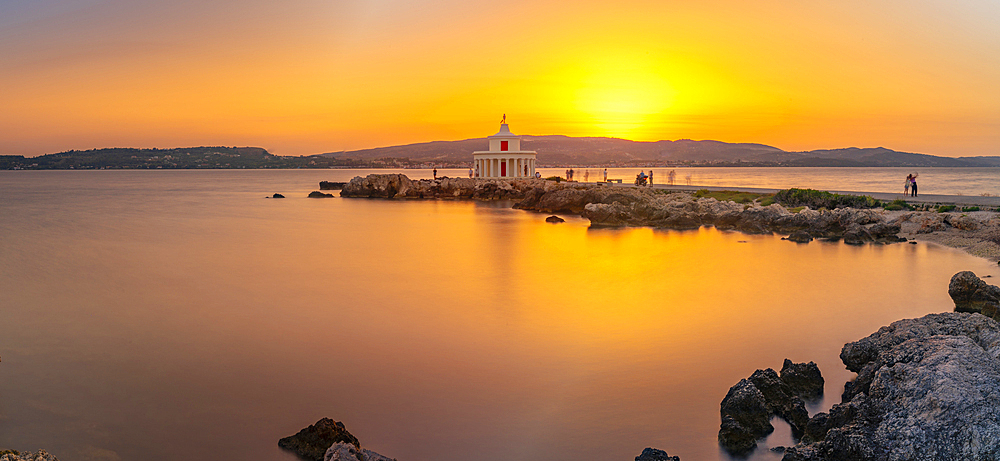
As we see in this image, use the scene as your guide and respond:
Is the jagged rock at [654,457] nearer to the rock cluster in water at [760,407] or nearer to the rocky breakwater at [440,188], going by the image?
the rock cluster in water at [760,407]

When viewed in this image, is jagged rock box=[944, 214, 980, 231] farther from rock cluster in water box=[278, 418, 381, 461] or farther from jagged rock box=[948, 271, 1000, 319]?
rock cluster in water box=[278, 418, 381, 461]

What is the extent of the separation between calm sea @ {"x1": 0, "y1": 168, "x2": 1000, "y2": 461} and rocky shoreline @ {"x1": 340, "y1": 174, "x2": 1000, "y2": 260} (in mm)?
1321

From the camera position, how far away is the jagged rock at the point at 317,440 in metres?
5.61

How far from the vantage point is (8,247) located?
2181 centimetres

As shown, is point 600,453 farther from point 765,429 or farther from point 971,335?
point 971,335

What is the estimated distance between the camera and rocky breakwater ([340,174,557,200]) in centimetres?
4409

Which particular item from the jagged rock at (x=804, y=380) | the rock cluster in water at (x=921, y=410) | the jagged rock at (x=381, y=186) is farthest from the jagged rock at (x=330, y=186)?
the rock cluster in water at (x=921, y=410)

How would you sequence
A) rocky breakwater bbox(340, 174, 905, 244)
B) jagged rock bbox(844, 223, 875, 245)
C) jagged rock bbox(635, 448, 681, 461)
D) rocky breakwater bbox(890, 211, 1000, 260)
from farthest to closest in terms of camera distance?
rocky breakwater bbox(340, 174, 905, 244)
jagged rock bbox(844, 223, 875, 245)
rocky breakwater bbox(890, 211, 1000, 260)
jagged rock bbox(635, 448, 681, 461)

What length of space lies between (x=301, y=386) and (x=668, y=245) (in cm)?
1542

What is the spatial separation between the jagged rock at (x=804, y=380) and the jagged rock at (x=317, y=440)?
4.75 m

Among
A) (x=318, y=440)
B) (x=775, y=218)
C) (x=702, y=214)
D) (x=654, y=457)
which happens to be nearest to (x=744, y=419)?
(x=654, y=457)

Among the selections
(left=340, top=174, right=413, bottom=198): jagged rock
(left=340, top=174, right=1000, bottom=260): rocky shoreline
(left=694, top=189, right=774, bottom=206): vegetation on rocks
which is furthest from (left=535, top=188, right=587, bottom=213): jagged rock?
(left=340, top=174, right=413, bottom=198): jagged rock

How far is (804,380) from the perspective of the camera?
6.89 meters

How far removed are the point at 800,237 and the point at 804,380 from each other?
49.4 ft
